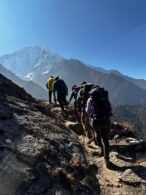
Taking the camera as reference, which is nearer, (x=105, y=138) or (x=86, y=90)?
(x=105, y=138)

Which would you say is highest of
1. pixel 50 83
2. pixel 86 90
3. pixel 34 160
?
pixel 50 83

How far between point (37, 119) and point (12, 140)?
4.28m

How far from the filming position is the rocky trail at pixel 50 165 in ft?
23.5

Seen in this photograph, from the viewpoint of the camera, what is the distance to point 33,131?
34.8 ft

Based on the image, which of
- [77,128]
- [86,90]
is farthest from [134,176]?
[77,128]

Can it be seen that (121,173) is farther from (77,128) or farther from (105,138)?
(77,128)

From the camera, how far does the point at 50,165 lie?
8.48 meters

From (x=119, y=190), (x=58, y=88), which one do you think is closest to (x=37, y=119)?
(x=119, y=190)

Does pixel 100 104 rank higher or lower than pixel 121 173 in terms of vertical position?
higher

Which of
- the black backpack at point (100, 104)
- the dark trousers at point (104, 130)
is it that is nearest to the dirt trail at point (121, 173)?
the dark trousers at point (104, 130)

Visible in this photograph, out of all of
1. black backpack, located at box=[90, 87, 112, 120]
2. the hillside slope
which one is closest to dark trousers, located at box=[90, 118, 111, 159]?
black backpack, located at box=[90, 87, 112, 120]

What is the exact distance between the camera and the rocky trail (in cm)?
716

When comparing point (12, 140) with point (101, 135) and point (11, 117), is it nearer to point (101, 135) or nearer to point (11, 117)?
point (11, 117)

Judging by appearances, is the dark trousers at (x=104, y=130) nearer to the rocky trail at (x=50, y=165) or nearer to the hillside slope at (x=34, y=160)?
the rocky trail at (x=50, y=165)
